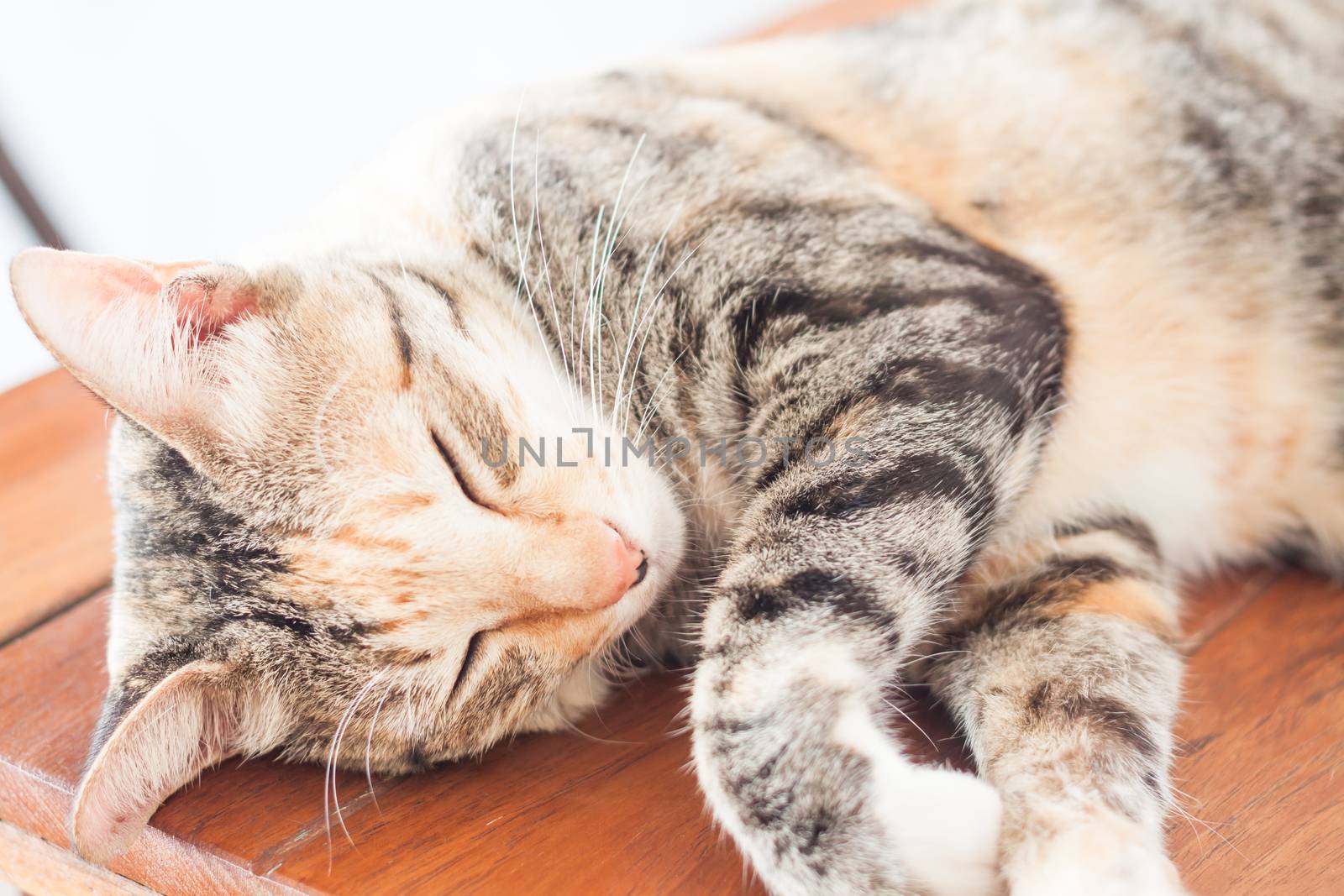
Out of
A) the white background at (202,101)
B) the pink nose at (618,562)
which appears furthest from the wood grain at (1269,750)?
the white background at (202,101)

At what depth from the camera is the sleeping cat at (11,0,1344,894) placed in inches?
32.0

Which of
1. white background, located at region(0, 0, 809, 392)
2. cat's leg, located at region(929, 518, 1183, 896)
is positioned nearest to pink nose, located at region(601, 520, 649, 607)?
cat's leg, located at region(929, 518, 1183, 896)

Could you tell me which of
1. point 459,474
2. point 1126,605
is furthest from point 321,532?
point 1126,605

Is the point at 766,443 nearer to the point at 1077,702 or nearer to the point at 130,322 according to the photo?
the point at 1077,702

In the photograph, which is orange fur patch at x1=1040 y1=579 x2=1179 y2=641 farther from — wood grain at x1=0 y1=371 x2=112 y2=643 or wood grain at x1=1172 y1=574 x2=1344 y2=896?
wood grain at x1=0 y1=371 x2=112 y2=643

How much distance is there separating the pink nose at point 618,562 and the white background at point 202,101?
1.07m

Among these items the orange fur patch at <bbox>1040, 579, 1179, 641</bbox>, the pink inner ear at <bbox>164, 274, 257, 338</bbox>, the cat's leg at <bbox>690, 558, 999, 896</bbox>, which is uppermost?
the pink inner ear at <bbox>164, 274, 257, 338</bbox>

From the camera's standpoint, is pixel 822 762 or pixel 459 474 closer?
pixel 822 762

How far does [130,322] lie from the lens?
2.72 ft

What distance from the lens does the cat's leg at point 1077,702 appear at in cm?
76

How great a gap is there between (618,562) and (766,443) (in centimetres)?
18

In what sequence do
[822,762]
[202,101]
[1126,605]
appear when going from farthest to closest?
[202,101] < [1126,605] < [822,762]

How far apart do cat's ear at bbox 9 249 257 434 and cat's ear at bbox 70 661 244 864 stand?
0.23m

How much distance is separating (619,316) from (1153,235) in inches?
25.6
